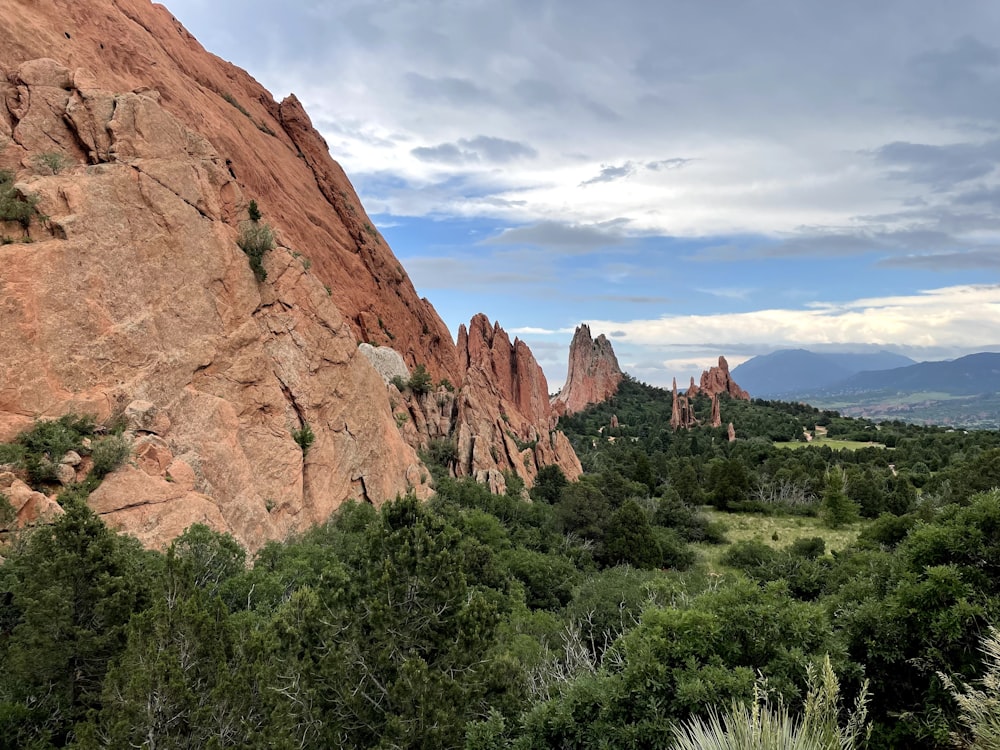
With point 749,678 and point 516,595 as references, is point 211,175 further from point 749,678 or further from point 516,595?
point 749,678

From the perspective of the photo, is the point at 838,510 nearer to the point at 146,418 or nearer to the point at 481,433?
the point at 481,433

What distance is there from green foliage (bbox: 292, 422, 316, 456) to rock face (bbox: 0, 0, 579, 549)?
357 millimetres

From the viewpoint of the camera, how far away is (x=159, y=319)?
67.5 ft

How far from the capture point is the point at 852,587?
51.5 ft

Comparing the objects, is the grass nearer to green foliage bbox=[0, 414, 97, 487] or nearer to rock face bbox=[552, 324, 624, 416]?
green foliage bbox=[0, 414, 97, 487]

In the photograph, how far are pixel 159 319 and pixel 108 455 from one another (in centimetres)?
678

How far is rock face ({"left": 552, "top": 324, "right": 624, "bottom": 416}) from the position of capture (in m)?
152

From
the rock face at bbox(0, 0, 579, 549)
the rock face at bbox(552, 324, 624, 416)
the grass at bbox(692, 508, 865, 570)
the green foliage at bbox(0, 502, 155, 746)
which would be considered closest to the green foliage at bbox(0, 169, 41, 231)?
the rock face at bbox(0, 0, 579, 549)

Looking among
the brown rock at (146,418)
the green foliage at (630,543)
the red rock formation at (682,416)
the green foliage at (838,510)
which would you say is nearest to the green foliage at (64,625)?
the brown rock at (146,418)

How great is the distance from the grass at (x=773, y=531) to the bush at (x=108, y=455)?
3699 centimetres

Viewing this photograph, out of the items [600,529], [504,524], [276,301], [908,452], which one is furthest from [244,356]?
[908,452]

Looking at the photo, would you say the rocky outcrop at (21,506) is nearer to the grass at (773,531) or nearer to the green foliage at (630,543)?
the green foliage at (630,543)

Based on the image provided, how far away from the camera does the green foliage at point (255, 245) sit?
25.8 m

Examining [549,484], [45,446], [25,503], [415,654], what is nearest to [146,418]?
[45,446]
